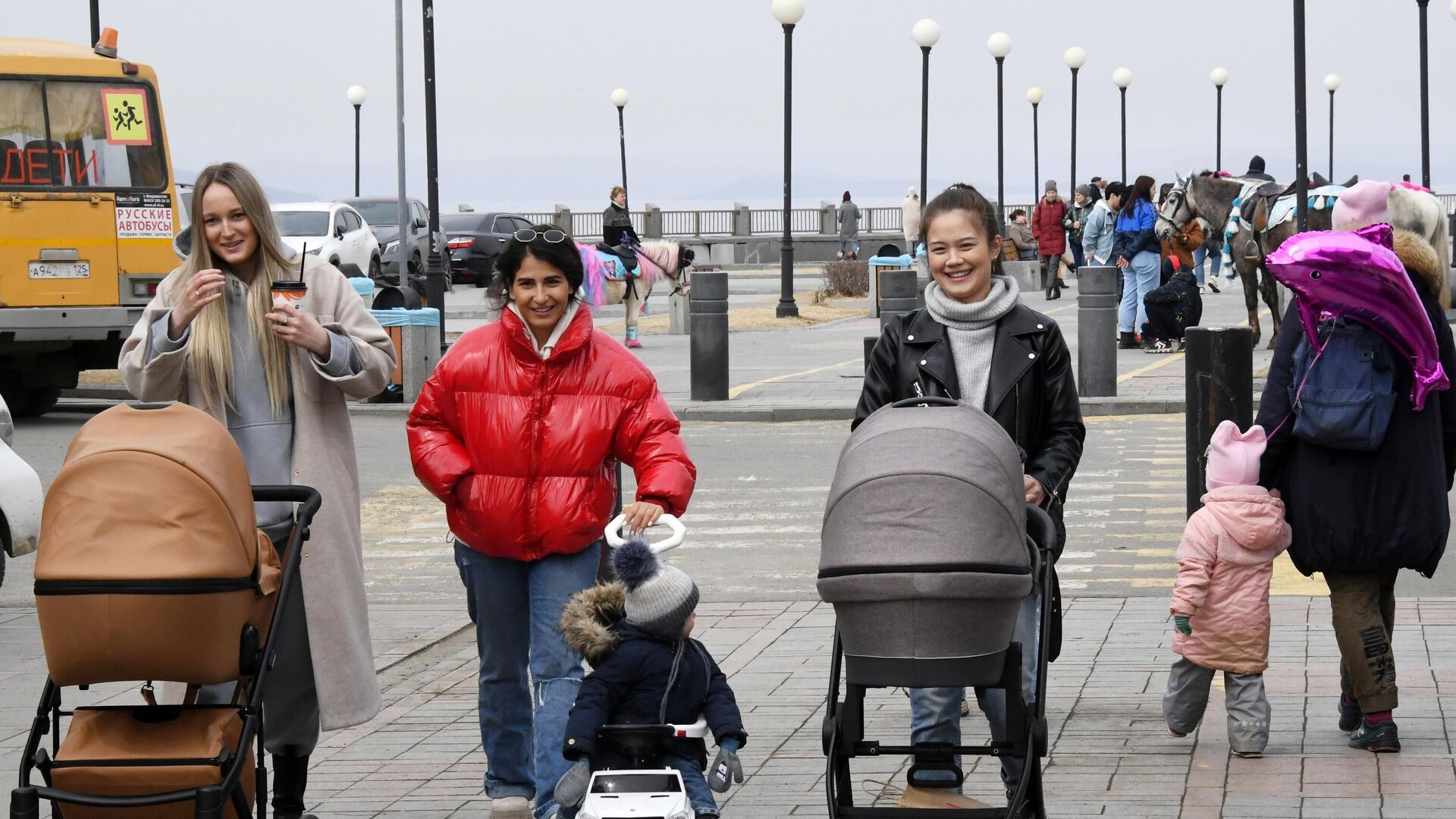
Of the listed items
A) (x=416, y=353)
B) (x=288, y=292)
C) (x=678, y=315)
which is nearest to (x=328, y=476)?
(x=288, y=292)

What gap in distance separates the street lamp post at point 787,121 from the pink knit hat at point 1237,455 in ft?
80.4

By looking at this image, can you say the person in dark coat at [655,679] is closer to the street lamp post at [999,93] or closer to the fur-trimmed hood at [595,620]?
the fur-trimmed hood at [595,620]

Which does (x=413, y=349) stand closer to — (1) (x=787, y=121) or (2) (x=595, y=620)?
(1) (x=787, y=121)

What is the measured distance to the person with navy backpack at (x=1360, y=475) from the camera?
6.19 metres

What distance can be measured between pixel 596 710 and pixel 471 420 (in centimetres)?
104

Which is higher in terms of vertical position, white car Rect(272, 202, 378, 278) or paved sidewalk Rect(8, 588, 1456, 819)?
white car Rect(272, 202, 378, 278)

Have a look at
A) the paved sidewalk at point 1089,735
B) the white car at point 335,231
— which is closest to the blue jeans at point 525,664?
the paved sidewalk at point 1089,735

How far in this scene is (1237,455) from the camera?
633 cm

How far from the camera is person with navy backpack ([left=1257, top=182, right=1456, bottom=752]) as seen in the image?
6191 millimetres

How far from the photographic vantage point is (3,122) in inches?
723

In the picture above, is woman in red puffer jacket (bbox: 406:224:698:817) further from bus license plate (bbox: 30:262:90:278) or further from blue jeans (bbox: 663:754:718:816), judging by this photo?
bus license plate (bbox: 30:262:90:278)

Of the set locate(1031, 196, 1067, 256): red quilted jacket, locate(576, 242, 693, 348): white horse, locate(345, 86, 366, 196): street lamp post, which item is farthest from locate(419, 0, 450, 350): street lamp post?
locate(345, 86, 366, 196): street lamp post

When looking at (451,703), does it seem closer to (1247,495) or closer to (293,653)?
(293,653)

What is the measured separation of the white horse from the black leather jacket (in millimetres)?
18554
